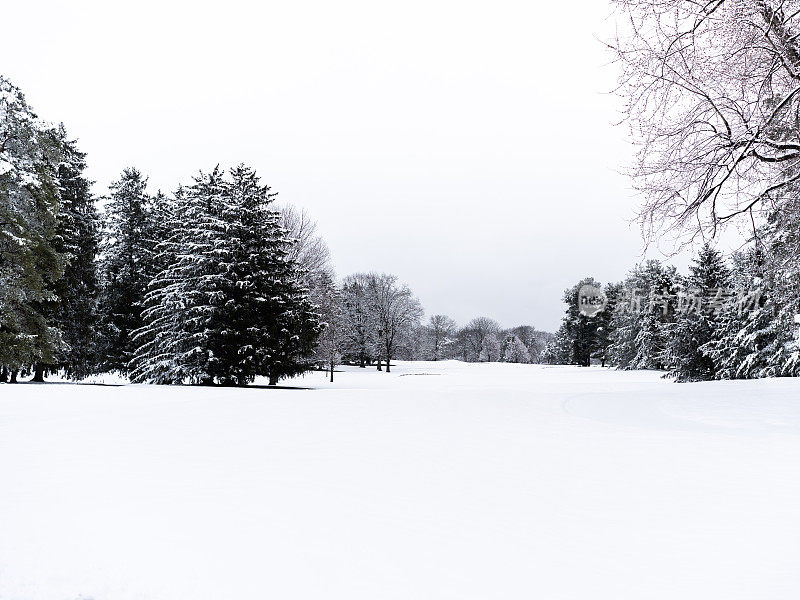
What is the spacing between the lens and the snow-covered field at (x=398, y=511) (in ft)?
11.7

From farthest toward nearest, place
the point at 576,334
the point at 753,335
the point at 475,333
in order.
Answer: the point at 475,333 → the point at 576,334 → the point at 753,335

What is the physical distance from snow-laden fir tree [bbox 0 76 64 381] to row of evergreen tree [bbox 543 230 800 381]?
2103 centimetres

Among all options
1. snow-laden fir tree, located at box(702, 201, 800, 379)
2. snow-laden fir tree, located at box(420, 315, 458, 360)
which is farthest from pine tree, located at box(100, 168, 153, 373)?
snow-laden fir tree, located at box(420, 315, 458, 360)

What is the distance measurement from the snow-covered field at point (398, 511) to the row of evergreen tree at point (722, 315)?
152 inches

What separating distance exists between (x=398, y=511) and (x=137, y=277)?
91.7ft

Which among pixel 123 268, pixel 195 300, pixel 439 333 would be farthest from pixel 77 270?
pixel 439 333

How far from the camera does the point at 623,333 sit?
57.1m

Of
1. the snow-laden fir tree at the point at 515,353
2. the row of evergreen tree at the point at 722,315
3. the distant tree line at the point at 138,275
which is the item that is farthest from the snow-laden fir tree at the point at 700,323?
the snow-laden fir tree at the point at 515,353

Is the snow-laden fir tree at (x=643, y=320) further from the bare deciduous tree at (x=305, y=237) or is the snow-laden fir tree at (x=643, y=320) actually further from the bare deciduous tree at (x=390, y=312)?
the bare deciduous tree at (x=305, y=237)

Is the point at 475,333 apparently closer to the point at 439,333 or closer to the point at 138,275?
the point at 439,333

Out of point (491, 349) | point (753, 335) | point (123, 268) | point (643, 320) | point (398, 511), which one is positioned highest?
point (123, 268)

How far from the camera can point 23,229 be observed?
67.7 feet

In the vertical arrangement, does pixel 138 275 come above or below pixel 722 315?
above

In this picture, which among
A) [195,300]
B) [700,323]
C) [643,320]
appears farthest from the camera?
[643,320]
